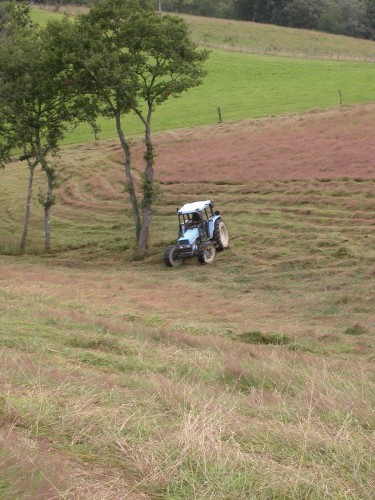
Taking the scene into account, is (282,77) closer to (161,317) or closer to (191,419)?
(161,317)

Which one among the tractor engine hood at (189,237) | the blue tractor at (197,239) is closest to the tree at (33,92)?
the blue tractor at (197,239)

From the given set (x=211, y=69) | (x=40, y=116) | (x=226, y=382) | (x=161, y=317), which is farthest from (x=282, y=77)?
(x=226, y=382)

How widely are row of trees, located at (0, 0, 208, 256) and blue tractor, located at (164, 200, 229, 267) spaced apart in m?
2.93

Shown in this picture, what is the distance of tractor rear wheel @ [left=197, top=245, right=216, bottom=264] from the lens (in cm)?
2534

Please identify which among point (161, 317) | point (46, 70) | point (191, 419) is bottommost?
point (161, 317)

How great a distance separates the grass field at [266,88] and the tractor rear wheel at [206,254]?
25.8 metres

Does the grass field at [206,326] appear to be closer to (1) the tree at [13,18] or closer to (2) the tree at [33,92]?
(2) the tree at [33,92]

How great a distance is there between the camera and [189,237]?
2569 centimetres

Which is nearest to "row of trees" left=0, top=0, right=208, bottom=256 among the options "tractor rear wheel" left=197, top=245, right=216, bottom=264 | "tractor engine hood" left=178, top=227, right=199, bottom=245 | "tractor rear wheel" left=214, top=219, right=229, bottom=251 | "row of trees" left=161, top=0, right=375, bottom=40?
"tractor engine hood" left=178, top=227, right=199, bottom=245

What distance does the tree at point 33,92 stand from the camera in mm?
29781

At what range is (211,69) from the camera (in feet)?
243

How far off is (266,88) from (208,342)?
5230cm

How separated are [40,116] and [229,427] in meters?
28.0

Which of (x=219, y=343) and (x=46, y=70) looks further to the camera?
(x=46, y=70)
